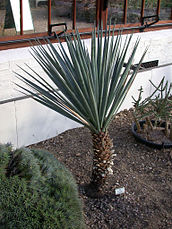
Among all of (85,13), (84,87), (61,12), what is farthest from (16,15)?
(84,87)

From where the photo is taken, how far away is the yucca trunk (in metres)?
2.72

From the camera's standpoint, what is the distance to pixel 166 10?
5480mm

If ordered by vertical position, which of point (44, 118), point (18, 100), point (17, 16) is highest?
point (17, 16)

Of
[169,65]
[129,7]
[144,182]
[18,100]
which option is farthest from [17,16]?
[169,65]

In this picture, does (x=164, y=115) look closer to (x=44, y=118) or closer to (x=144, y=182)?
(x=144, y=182)

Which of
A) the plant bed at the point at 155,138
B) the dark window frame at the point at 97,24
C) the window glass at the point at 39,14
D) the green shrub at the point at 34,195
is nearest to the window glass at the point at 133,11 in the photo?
the dark window frame at the point at 97,24

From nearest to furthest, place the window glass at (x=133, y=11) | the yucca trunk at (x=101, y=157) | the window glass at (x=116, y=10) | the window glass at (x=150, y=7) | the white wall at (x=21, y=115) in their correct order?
the yucca trunk at (x=101, y=157) < the white wall at (x=21, y=115) < the window glass at (x=116, y=10) < the window glass at (x=133, y=11) < the window glass at (x=150, y=7)

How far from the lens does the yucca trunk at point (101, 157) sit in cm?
272

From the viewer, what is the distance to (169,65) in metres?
5.48

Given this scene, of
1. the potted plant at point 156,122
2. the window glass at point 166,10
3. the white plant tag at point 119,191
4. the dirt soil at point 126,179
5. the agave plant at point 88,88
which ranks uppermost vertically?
the window glass at point 166,10

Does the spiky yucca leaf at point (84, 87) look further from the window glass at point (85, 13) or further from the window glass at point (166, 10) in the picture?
the window glass at point (166, 10)

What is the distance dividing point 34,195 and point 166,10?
422 centimetres

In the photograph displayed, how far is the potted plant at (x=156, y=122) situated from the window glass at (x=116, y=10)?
1242 millimetres

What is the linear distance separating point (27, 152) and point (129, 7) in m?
3.35
